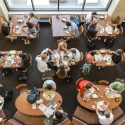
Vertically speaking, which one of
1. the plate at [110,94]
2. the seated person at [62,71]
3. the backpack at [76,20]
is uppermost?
the backpack at [76,20]

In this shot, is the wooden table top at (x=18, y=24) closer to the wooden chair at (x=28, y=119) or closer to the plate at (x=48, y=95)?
the plate at (x=48, y=95)

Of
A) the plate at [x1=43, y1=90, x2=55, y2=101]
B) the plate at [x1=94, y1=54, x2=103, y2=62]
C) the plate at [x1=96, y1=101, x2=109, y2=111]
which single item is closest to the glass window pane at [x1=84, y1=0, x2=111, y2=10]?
the plate at [x1=94, y1=54, x2=103, y2=62]

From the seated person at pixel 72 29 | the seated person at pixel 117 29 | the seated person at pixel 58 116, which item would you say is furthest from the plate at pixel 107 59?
the seated person at pixel 58 116

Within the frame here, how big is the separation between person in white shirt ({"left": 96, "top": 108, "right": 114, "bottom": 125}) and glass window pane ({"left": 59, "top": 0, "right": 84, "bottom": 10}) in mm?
5229

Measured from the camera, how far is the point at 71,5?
36.8 feet

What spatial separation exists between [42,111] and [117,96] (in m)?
2.55

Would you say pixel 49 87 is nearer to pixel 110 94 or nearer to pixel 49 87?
pixel 49 87

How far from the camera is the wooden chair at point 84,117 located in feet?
26.6

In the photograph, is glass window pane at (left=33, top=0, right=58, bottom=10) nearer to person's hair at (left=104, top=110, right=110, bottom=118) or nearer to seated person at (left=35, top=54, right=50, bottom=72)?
seated person at (left=35, top=54, right=50, bottom=72)

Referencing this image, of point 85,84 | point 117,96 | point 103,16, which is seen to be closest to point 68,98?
point 85,84

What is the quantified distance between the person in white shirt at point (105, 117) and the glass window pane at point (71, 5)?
17.2 feet

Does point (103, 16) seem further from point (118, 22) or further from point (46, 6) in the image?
point (46, 6)

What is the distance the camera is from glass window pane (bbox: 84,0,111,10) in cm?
1110

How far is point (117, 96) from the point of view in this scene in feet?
27.2
